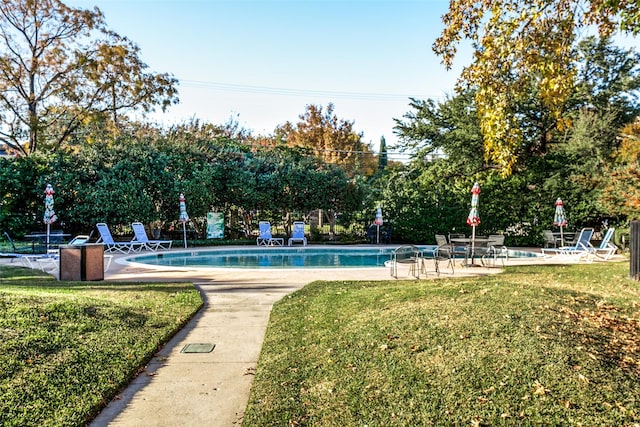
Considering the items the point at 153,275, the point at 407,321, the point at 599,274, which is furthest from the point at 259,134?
the point at 407,321

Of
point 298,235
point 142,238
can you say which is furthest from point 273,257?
point 142,238

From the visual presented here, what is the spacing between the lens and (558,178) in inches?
718

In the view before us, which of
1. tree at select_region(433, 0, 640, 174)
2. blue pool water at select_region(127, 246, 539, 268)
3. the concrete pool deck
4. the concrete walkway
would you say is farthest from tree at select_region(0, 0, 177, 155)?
tree at select_region(433, 0, 640, 174)

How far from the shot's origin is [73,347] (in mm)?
4250

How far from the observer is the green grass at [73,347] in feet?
10.3

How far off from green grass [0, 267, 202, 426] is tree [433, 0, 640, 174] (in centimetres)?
457

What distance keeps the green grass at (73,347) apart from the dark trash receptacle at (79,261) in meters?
2.41

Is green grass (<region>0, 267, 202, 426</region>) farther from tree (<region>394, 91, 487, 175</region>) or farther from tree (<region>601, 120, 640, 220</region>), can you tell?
tree (<region>394, 91, 487, 175</region>)

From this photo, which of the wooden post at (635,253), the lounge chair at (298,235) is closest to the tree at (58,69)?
the lounge chair at (298,235)

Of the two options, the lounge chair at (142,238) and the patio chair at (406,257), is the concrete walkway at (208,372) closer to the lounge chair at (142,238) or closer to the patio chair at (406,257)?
the patio chair at (406,257)

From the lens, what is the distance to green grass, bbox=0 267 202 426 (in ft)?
10.3

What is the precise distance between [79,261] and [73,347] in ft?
18.3

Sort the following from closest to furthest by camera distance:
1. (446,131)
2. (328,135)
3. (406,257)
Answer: (406,257) < (446,131) < (328,135)

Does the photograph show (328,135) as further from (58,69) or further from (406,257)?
(406,257)
